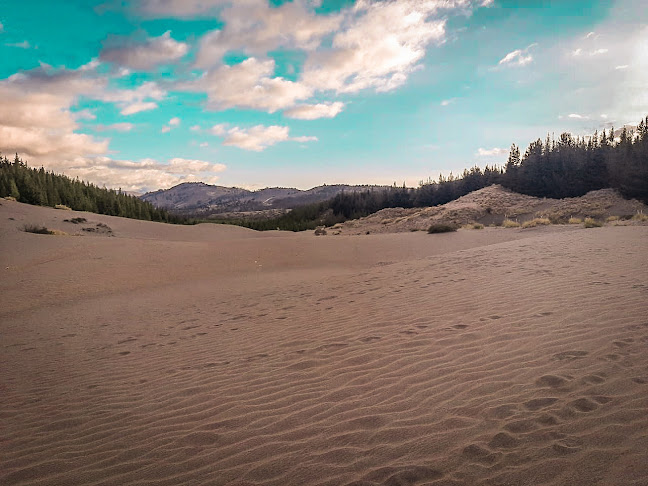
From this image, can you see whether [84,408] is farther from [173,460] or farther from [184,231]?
[184,231]

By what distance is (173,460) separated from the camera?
109 inches

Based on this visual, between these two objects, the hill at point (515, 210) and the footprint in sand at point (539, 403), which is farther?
the hill at point (515, 210)

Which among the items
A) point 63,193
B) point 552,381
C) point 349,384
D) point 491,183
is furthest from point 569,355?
point 491,183

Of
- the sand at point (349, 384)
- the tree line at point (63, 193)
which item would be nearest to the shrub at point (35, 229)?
the sand at point (349, 384)

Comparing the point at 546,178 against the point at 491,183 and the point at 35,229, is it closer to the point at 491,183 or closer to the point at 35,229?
the point at 491,183

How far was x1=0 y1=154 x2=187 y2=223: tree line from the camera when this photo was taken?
28188mm

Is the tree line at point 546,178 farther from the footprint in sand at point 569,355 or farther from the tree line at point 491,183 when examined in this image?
the footprint in sand at point 569,355

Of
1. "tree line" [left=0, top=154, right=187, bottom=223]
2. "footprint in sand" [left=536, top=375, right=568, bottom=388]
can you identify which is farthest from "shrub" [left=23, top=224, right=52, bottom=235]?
"footprint in sand" [left=536, top=375, right=568, bottom=388]

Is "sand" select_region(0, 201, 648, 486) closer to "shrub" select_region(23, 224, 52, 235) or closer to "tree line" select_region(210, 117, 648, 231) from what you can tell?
"shrub" select_region(23, 224, 52, 235)

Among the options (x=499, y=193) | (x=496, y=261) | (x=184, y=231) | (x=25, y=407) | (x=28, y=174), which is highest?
(x=28, y=174)

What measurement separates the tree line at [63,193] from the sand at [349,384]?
2479 cm

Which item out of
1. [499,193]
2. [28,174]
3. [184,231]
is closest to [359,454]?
[184,231]

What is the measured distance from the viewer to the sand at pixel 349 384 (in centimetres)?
254

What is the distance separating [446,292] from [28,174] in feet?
122
